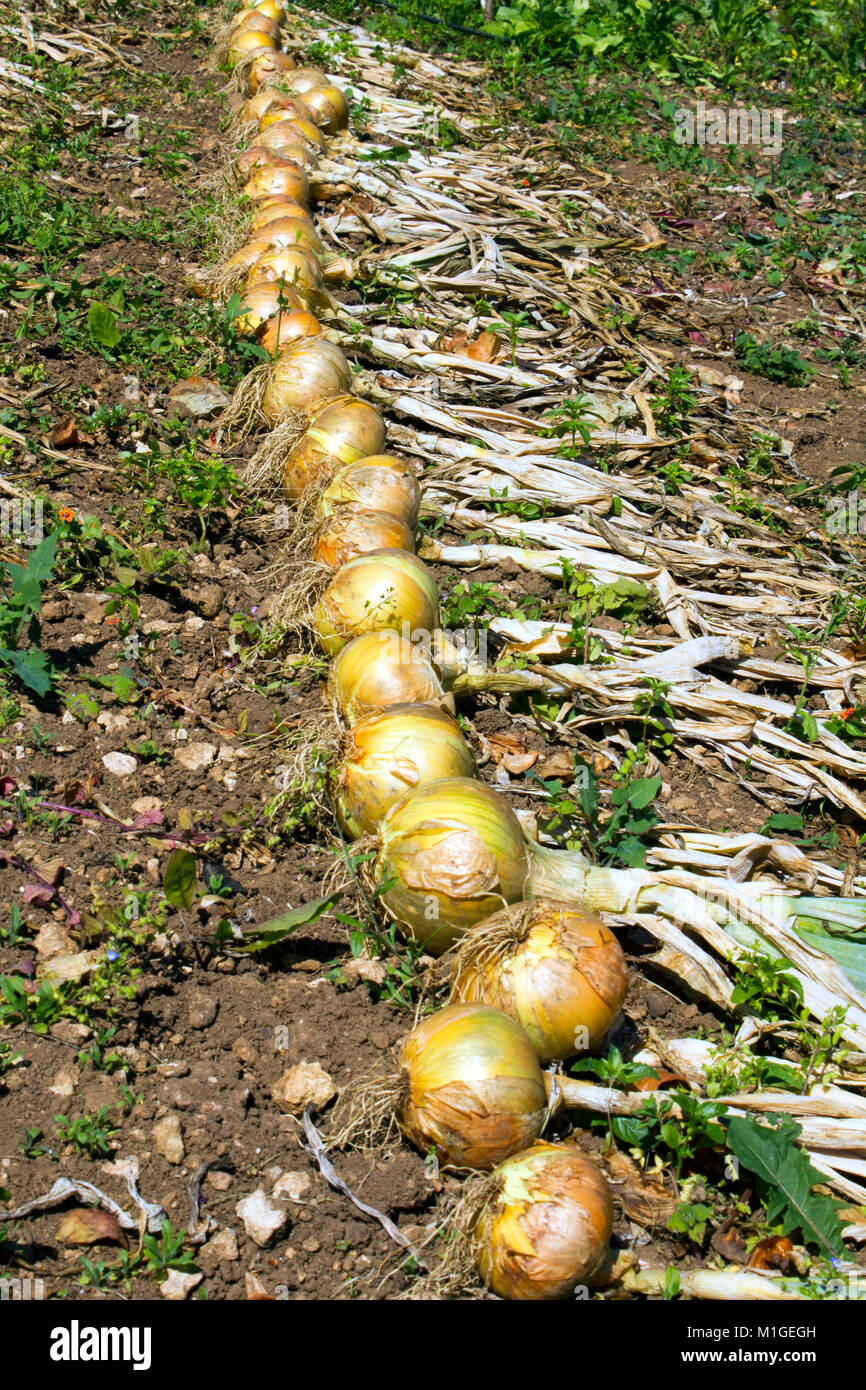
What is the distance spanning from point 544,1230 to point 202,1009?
852 mm

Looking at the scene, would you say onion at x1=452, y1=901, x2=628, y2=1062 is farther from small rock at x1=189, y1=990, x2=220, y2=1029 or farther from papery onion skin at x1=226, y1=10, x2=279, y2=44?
papery onion skin at x1=226, y1=10, x2=279, y2=44

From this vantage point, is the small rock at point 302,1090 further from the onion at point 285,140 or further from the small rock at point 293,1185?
the onion at point 285,140

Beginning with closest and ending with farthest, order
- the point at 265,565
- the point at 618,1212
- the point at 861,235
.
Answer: the point at 618,1212 → the point at 265,565 → the point at 861,235

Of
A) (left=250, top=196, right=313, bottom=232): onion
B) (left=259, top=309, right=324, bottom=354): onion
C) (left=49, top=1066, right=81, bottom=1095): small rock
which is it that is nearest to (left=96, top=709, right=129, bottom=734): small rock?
(left=49, top=1066, right=81, bottom=1095): small rock

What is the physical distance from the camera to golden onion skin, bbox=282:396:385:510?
347 cm

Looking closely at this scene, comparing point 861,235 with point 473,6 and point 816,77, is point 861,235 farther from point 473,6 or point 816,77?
point 473,6

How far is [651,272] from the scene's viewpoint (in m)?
5.66

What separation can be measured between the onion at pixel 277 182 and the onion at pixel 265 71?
1413 mm

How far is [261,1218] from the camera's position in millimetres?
1960

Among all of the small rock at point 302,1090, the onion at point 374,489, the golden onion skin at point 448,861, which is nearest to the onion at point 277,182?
the onion at point 374,489

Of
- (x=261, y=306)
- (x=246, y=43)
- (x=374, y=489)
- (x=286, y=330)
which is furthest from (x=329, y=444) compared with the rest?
(x=246, y=43)

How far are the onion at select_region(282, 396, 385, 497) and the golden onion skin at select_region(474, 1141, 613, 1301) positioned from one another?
227 cm

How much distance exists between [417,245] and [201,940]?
4171mm

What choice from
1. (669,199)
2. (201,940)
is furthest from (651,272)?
(201,940)
